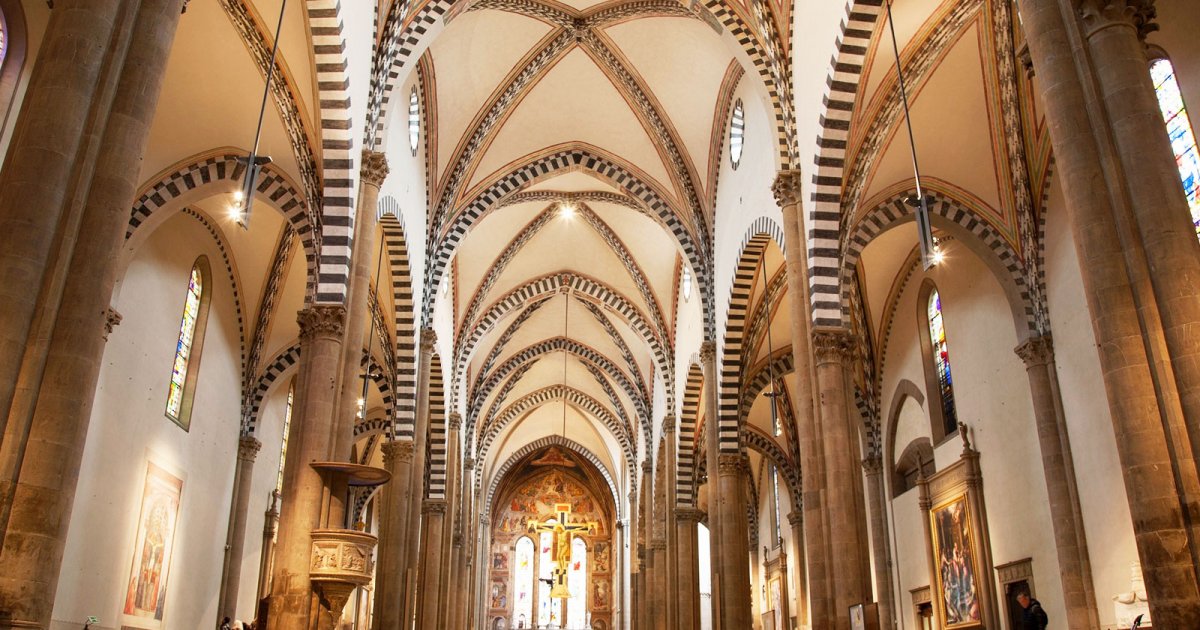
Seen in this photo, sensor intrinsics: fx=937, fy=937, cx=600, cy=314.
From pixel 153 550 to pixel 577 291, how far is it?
13.1 metres

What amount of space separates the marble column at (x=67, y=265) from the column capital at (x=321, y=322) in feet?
17.1

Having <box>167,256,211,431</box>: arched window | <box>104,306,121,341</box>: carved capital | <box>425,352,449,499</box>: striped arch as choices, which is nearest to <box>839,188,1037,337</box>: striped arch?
<box>104,306,121,341</box>: carved capital

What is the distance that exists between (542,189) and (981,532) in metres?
11.9

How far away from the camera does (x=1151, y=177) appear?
5.68m

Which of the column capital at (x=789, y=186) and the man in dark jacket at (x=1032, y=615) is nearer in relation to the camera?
the man in dark jacket at (x=1032, y=615)

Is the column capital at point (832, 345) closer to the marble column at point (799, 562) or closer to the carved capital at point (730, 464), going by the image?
the carved capital at point (730, 464)

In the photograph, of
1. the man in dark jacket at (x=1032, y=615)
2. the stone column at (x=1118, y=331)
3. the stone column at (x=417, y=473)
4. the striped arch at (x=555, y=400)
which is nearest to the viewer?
the stone column at (x=1118, y=331)

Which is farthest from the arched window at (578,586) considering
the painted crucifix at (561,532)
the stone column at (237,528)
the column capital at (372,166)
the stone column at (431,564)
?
the column capital at (372,166)

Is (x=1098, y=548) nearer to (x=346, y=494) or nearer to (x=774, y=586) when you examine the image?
(x=346, y=494)

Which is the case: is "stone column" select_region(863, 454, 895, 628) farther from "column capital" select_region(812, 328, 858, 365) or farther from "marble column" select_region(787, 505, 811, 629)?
"column capital" select_region(812, 328, 858, 365)

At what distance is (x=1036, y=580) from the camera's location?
47.1 feet

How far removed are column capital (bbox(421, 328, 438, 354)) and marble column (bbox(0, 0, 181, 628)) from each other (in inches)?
472

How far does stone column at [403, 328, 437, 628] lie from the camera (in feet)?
54.8

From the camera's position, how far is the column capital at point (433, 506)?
2177 centimetres
